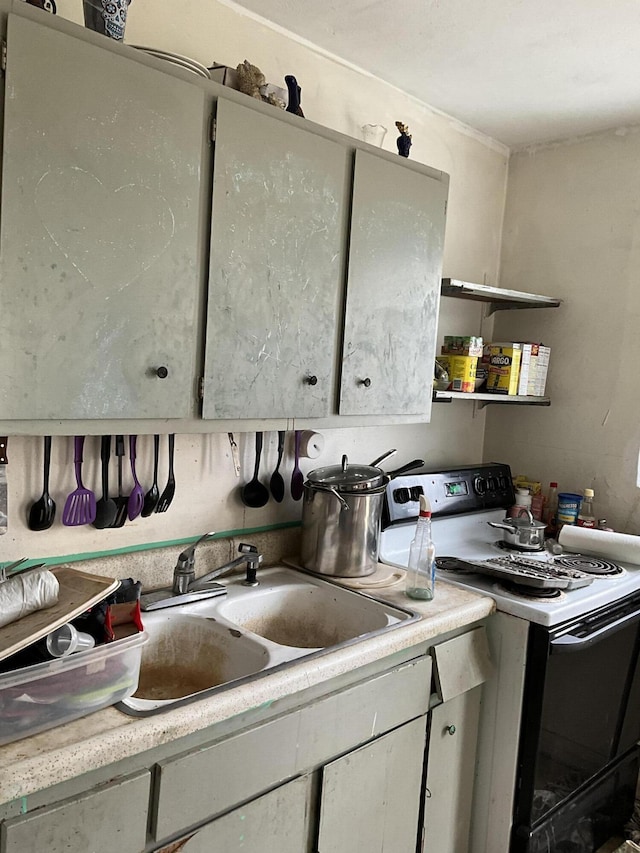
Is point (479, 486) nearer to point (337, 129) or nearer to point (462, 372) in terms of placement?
point (462, 372)

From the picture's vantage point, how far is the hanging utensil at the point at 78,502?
1644 millimetres

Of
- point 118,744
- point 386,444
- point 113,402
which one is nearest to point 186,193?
point 113,402

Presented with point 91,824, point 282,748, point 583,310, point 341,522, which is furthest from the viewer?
point 583,310

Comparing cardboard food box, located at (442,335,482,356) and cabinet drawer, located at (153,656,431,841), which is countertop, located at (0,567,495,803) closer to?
cabinet drawer, located at (153,656,431,841)

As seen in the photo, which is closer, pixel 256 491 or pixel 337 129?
A: pixel 256 491

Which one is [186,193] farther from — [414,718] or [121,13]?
[414,718]

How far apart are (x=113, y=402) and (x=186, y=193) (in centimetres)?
49

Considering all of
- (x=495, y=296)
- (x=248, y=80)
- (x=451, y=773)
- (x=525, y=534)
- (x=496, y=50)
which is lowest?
(x=451, y=773)

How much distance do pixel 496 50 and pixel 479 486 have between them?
1542 millimetres

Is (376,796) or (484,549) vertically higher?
(484,549)

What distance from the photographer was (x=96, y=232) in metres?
1.30

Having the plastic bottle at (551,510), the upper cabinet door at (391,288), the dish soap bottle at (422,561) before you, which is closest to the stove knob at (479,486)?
the plastic bottle at (551,510)

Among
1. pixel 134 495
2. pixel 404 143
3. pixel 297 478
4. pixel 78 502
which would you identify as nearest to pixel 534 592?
pixel 297 478

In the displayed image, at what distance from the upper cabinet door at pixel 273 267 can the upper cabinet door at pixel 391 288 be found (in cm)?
6
